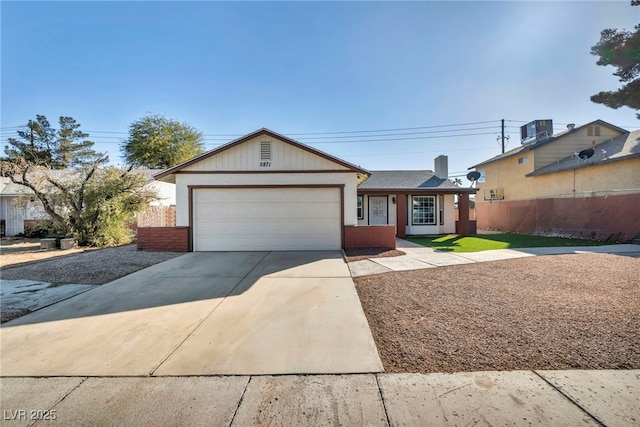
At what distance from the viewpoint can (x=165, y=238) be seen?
35.1 feet

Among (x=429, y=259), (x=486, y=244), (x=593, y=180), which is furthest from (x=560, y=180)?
(x=429, y=259)

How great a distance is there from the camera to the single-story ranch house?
10.7m

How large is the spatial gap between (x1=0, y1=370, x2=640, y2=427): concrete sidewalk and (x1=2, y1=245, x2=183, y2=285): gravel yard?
15.3ft

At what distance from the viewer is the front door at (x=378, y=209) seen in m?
16.5

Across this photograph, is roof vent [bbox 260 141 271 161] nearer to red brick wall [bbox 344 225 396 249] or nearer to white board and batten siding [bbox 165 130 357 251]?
white board and batten siding [bbox 165 130 357 251]

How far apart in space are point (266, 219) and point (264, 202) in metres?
0.65

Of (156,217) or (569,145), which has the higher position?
(569,145)

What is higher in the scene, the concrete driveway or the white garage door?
the white garage door

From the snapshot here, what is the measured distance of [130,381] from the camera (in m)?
2.81

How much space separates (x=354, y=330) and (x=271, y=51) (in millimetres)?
11748

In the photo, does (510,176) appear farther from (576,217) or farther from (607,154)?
(576,217)

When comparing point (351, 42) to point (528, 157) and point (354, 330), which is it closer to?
point (354, 330)

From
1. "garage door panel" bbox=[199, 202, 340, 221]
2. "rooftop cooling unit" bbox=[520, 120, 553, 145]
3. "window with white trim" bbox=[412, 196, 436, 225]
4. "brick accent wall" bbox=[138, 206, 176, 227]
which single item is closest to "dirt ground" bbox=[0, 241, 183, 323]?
"garage door panel" bbox=[199, 202, 340, 221]

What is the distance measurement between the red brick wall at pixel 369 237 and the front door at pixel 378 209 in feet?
18.4
